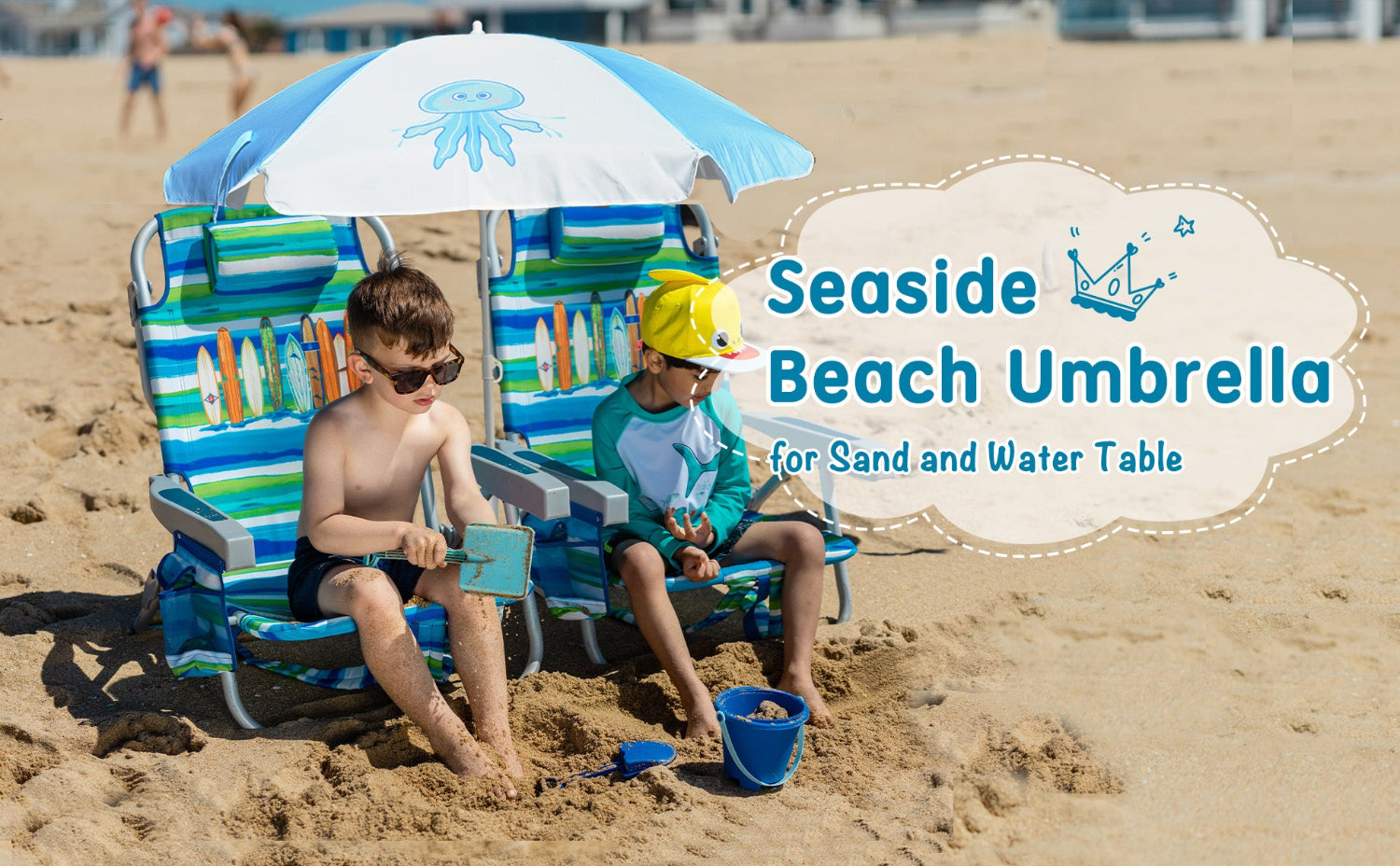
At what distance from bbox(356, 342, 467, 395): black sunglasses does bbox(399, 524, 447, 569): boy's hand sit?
38 cm

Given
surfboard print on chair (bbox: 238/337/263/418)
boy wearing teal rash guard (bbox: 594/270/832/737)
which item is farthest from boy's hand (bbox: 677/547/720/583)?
surfboard print on chair (bbox: 238/337/263/418)

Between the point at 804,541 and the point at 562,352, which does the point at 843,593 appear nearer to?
the point at 804,541

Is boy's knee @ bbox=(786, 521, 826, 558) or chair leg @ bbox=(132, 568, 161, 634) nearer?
boy's knee @ bbox=(786, 521, 826, 558)

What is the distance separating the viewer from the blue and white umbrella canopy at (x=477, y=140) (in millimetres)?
3230

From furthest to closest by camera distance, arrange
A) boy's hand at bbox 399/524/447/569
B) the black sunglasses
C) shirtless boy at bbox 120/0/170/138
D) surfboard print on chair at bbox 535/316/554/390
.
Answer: shirtless boy at bbox 120/0/170/138 → surfboard print on chair at bbox 535/316/554/390 → the black sunglasses → boy's hand at bbox 399/524/447/569

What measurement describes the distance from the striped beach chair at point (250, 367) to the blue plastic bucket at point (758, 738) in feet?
2.60

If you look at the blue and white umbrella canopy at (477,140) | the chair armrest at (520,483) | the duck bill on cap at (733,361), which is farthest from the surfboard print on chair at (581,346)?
the blue and white umbrella canopy at (477,140)

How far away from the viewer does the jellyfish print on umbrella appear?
334cm

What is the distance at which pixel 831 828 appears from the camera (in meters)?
3.23

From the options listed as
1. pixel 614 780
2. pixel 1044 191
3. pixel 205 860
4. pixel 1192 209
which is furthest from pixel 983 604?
pixel 1192 209

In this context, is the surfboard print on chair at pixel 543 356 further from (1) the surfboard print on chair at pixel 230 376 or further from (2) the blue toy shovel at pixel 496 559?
(2) the blue toy shovel at pixel 496 559

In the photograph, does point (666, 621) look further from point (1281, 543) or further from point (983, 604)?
point (1281, 543)

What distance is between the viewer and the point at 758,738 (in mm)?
3281

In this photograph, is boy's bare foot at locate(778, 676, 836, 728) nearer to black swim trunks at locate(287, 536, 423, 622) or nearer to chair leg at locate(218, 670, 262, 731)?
black swim trunks at locate(287, 536, 423, 622)
